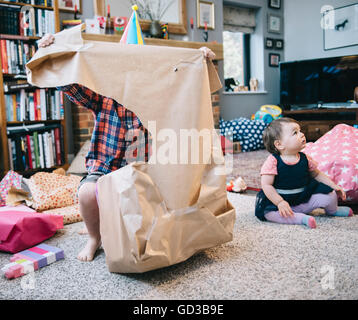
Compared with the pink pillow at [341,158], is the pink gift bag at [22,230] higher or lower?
lower

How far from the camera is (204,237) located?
96cm

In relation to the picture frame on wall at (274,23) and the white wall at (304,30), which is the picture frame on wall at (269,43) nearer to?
the picture frame on wall at (274,23)

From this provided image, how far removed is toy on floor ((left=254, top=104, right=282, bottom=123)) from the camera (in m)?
3.93

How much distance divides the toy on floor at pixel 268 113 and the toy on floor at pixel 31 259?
10.6ft

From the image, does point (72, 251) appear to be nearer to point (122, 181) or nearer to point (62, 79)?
point (122, 181)

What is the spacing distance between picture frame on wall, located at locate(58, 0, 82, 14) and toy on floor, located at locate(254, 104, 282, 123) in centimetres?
228

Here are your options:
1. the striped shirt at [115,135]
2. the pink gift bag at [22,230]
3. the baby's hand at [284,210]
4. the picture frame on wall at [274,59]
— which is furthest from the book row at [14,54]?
the picture frame on wall at [274,59]

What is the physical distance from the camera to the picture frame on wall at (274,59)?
4529mm

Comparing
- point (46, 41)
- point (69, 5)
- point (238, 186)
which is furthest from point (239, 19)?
point (46, 41)

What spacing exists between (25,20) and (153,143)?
1.97m

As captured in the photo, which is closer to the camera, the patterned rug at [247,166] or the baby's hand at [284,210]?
the baby's hand at [284,210]

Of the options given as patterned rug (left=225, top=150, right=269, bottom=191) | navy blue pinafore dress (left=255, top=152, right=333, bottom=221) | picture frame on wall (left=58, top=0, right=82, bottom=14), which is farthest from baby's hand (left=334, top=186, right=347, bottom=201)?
picture frame on wall (left=58, top=0, right=82, bottom=14)

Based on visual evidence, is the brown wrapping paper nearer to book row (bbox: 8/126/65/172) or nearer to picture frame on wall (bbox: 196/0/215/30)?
book row (bbox: 8/126/65/172)
